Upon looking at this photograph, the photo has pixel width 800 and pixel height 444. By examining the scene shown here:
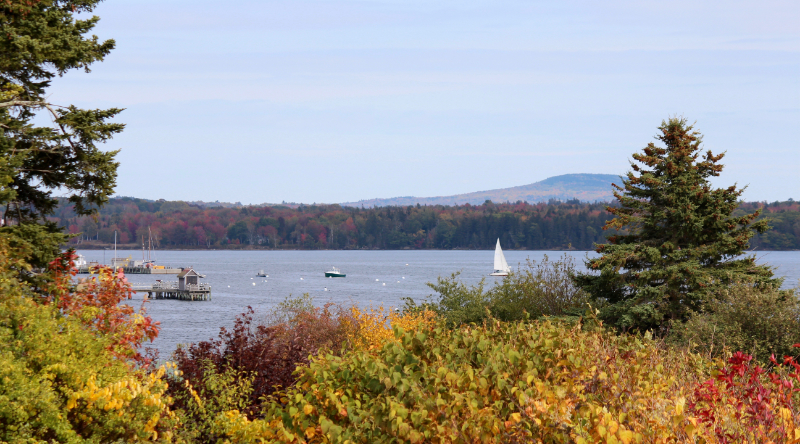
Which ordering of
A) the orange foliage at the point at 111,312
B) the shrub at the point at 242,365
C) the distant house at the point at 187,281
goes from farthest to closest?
the distant house at the point at 187,281 < the shrub at the point at 242,365 < the orange foliage at the point at 111,312

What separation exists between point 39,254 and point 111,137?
120 inches

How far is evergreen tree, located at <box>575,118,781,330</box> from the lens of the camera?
19.2m

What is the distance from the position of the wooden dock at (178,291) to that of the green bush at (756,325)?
2561 inches

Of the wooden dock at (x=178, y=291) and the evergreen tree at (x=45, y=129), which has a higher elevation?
the evergreen tree at (x=45, y=129)

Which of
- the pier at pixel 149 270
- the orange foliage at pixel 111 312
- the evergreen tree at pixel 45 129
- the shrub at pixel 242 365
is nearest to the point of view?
the orange foliage at pixel 111 312

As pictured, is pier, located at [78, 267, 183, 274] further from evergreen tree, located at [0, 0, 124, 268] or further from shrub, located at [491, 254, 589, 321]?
evergreen tree, located at [0, 0, 124, 268]

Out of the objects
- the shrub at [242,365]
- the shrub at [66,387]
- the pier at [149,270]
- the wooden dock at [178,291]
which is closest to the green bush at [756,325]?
the shrub at [242,365]

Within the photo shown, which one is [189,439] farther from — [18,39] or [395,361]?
[18,39]

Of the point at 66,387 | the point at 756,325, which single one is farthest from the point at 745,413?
the point at 756,325

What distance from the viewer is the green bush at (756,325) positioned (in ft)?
44.3

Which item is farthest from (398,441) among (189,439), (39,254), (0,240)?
(39,254)

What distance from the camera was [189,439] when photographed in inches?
329

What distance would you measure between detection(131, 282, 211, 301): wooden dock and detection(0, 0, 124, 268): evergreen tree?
59797 mm

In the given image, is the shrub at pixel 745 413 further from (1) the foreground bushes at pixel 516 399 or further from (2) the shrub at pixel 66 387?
(2) the shrub at pixel 66 387
